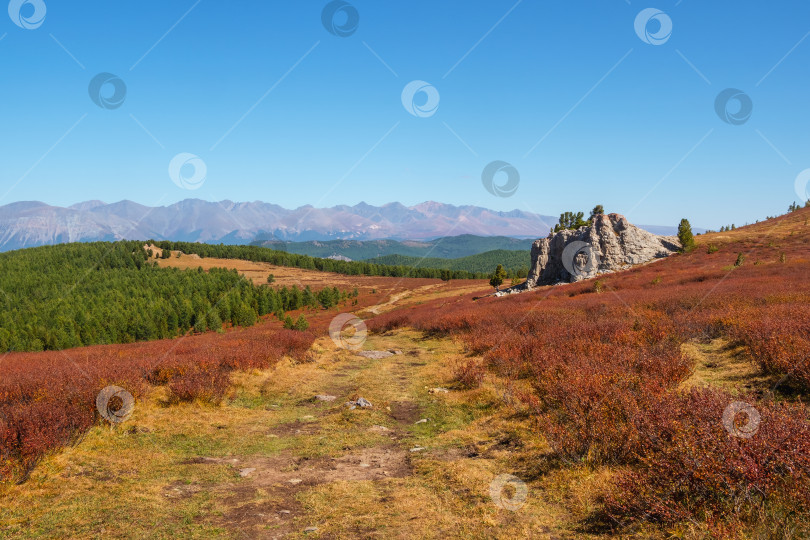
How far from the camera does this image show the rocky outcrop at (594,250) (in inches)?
2192

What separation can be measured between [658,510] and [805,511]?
1.44m

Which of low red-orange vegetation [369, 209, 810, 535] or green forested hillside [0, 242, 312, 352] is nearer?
low red-orange vegetation [369, 209, 810, 535]

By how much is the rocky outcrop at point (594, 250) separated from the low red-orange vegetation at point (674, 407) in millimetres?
33735

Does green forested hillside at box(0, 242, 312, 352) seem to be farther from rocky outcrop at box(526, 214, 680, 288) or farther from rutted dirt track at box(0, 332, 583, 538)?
rutted dirt track at box(0, 332, 583, 538)

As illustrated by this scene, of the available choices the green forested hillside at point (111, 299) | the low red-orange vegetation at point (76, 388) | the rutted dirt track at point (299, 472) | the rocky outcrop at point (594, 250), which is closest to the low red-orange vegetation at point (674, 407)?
the rutted dirt track at point (299, 472)

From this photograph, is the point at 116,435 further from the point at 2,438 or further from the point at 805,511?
the point at 805,511

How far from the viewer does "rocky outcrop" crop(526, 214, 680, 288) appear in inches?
2192

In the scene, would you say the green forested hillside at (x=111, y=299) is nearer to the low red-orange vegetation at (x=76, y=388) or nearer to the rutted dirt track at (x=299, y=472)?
the low red-orange vegetation at (x=76, y=388)

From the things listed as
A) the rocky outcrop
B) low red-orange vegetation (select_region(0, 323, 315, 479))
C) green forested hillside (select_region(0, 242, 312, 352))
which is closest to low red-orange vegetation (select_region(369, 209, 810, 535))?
low red-orange vegetation (select_region(0, 323, 315, 479))

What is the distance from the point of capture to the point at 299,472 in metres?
8.48

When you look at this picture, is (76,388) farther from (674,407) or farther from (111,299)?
(111,299)

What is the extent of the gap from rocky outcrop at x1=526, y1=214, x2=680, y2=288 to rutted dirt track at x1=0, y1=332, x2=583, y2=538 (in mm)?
47989

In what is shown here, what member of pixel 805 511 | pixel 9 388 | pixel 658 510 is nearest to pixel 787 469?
pixel 805 511

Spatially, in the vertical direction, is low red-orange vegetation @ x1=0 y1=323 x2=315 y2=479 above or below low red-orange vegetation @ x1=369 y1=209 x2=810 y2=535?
below
